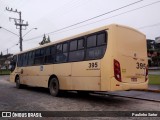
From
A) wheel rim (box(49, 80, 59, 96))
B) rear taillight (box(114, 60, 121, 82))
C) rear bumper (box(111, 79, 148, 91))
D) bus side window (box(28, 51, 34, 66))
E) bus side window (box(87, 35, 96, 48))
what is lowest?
wheel rim (box(49, 80, 59, 96))

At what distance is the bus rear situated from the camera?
1142cm

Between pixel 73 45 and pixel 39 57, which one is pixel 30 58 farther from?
pixel 73 45

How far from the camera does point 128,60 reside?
1193cm

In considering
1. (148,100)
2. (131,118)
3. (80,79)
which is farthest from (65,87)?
(131,118)

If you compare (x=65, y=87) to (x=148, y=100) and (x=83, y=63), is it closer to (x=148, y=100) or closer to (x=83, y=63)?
(x=83, y=63)

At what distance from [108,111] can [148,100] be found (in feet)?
12.0

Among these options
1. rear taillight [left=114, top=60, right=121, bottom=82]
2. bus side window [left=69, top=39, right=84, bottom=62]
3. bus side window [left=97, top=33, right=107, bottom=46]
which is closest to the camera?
rear taillight [left=114, top=60, right=121, bottom=82]

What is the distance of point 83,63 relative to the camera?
12945mm

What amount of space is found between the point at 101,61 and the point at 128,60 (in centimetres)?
113

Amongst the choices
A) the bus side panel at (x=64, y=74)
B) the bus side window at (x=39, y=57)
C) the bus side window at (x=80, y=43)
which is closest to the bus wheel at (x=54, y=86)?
the bus side panel at (x=64, y=74)

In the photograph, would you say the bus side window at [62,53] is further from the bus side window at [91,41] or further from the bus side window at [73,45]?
the bus side window at [91,41]

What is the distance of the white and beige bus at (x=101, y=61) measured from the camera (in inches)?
451

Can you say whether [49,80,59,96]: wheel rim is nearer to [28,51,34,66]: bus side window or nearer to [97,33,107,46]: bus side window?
[28,51,34,66]: bus side window

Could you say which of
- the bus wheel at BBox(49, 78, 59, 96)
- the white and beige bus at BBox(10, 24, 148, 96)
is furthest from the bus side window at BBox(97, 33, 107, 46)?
the bus wheel at BBox(49, 78, 59, 96)
